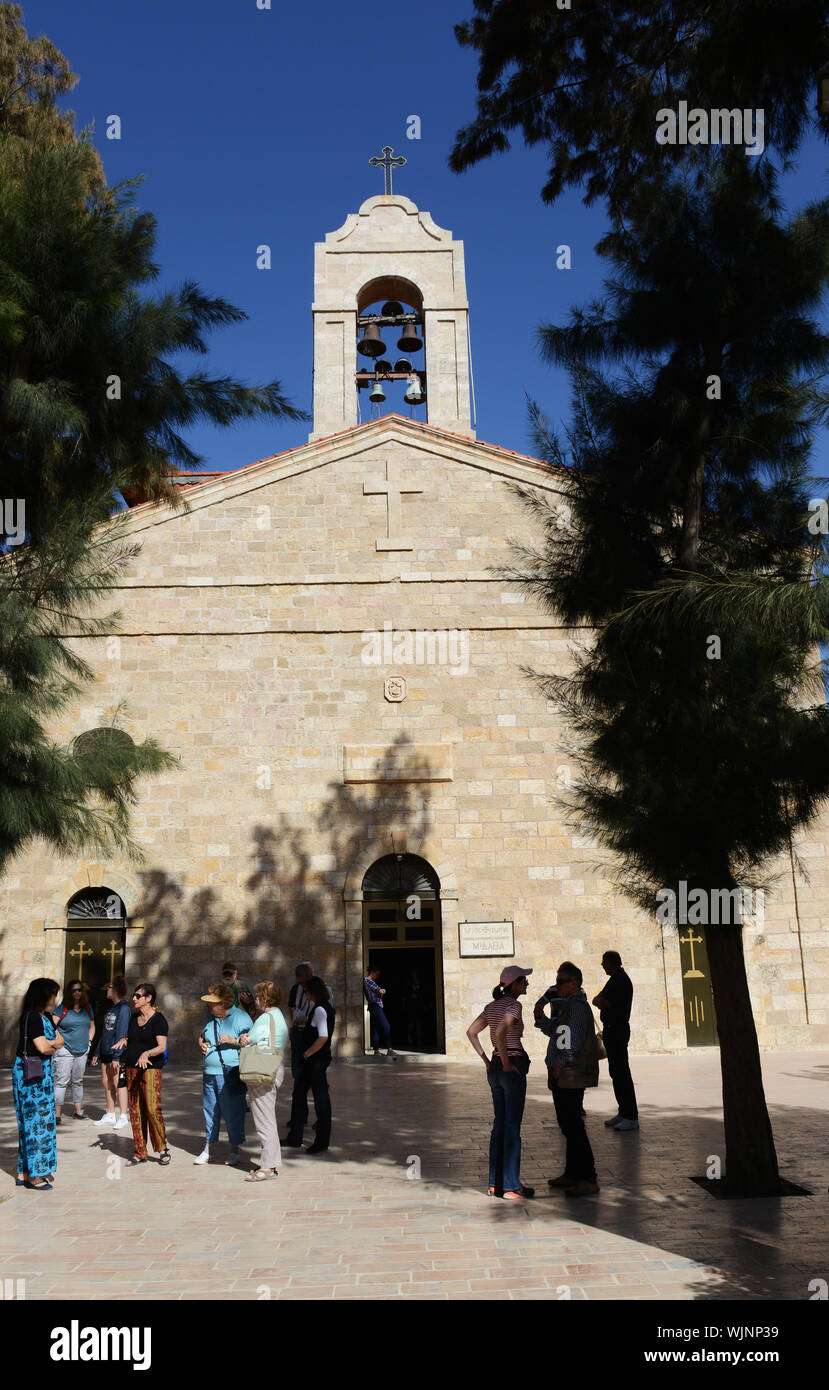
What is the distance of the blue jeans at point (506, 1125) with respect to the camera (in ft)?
23.1

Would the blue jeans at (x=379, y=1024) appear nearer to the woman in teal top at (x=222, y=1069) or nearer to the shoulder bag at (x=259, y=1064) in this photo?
the woman in teal top at (x=222, y=1069)

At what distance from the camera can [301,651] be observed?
1644cm

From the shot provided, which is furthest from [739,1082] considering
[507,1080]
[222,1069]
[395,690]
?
[395,690]

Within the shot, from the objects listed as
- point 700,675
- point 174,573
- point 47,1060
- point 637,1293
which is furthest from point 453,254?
point 637,1293

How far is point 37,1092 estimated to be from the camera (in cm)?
788

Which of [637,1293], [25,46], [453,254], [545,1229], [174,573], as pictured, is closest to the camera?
[637,1293]

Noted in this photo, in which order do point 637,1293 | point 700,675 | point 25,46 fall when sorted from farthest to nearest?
point 25,46
point 700,675
point 637,1293

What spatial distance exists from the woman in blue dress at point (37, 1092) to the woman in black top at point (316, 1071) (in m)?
2.15

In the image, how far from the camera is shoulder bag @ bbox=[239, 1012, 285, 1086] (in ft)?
26.0

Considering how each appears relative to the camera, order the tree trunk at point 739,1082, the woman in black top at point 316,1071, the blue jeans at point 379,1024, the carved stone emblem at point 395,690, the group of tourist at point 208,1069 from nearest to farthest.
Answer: the tree trunk at point 739,1082
the group of tourist at point 208,1069
the woman in black top at point 316,1071
the blue jeans at point 379,1024
the carved stone emblem at point 395,690

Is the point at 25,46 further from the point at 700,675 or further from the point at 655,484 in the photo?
the point at 700,675

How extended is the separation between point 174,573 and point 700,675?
438 inches

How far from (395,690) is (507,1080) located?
31.5ft

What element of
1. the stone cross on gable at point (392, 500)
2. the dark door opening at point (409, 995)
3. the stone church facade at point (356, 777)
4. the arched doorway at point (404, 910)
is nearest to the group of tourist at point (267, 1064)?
the stone church facade at point (356, 777)
